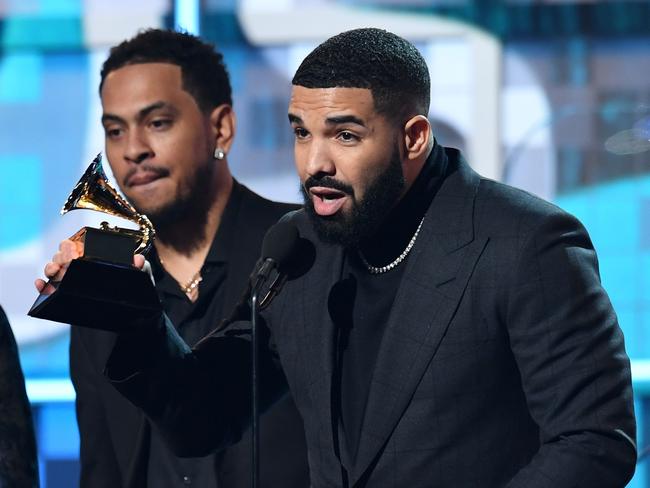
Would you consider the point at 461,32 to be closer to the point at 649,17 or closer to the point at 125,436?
the point at 649,17

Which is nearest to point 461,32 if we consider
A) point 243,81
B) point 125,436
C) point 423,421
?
point 243,81

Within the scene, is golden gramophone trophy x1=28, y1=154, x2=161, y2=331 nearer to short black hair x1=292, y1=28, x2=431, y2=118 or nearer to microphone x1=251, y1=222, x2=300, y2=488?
microphone x1=251, y1=222, x2=300, y2=488

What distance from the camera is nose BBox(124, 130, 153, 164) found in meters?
3.28

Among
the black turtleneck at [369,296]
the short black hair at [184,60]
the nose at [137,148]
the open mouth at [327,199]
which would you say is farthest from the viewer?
the short black hair at [184,60]

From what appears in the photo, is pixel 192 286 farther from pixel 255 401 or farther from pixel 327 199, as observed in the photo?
pixel 255 401

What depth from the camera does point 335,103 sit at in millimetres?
2316

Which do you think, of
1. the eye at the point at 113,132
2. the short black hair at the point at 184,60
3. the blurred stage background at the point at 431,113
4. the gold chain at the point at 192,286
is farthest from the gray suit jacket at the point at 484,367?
the blurred stage background at the point at 431,113

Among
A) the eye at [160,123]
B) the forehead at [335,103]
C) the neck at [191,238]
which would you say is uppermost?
the forehead at [335,103]

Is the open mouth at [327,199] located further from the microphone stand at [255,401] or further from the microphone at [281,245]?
the microphone stand at [255,401]

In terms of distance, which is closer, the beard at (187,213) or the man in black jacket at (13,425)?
the man in black jacket at (13,425)

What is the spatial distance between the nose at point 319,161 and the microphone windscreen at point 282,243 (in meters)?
0.11

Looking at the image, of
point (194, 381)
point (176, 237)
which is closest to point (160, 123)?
point (176, 237)

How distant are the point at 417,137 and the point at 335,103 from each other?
206 mm

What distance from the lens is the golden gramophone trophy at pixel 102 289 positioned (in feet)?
7.65
